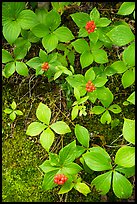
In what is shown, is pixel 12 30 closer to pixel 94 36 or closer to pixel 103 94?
pixel 94 36

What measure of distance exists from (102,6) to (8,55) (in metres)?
0.61

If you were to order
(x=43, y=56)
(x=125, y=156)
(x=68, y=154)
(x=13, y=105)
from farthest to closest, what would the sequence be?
1. (x=13, y=105)
2. (x=43, y=56)
3. (x=68, y=154)
4. (x=125, y=156)

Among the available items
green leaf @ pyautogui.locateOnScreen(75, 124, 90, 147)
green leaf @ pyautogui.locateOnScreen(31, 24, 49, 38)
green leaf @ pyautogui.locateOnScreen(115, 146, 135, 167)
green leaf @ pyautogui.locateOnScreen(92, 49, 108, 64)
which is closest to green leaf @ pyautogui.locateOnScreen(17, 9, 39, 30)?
green leaf @ pyautogui.locateOnScreen(31, 24, 49, 38)

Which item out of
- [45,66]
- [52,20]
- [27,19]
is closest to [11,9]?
[27,19]

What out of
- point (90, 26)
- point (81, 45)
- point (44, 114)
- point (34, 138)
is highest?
point (90, 26)

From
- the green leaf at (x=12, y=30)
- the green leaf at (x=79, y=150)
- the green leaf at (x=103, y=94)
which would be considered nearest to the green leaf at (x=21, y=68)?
the green leaf at (x=12, y=30)

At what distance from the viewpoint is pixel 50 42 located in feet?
6.24

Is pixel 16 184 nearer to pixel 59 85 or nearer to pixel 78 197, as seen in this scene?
pixel 78 197

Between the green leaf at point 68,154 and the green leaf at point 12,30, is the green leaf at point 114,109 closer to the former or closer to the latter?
the green leaf at point 68,154

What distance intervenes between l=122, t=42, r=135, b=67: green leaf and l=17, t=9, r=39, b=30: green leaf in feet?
1.57

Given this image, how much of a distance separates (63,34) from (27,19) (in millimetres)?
194

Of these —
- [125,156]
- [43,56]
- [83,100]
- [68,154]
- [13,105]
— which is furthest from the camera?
[13,105]

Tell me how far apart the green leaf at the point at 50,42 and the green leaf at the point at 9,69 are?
0.21m

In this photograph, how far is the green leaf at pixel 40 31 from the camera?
1900 mm
